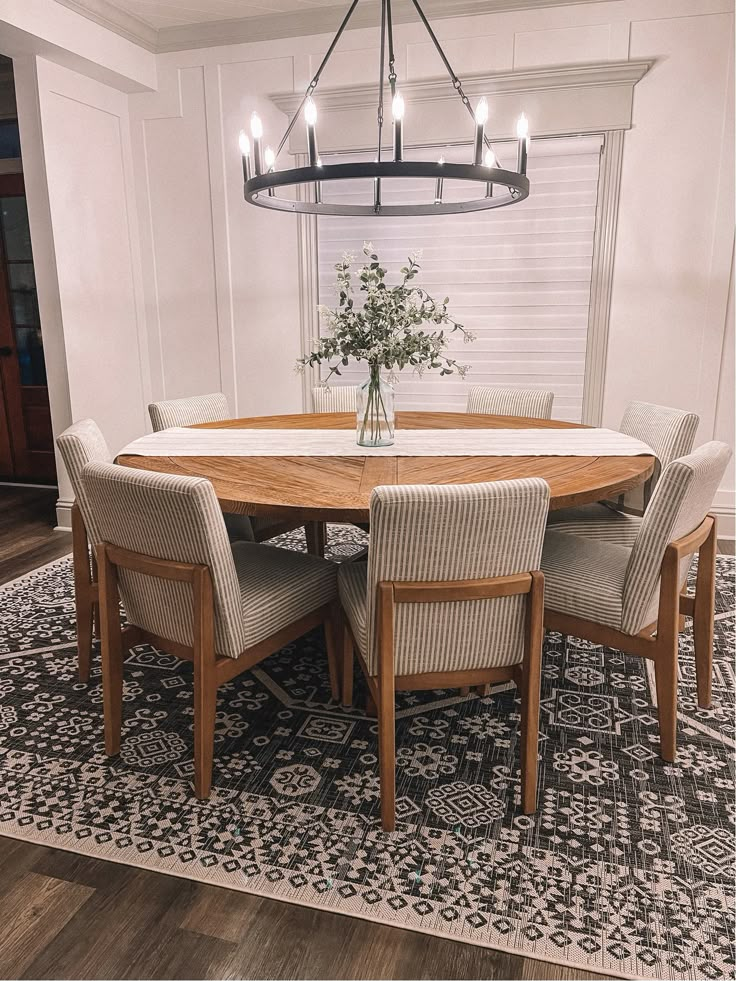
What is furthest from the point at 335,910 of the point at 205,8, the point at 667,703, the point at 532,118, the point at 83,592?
the point at 205,8

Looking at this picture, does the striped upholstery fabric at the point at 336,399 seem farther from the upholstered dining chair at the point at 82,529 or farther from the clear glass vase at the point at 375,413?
the upholstered dining chair at the point at 82,529

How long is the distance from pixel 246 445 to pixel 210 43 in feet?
10.0

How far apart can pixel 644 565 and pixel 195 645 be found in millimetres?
1185

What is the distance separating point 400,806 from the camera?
6.14ft

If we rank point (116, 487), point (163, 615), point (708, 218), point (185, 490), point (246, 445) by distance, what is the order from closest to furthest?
point (185, 490) → point (116, 487) → point (163, 615) → point (246, 445) → point (708, 218)

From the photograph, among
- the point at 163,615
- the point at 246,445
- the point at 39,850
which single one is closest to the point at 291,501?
the point at 163,615

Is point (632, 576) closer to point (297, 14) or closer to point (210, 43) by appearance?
point (297, 14)

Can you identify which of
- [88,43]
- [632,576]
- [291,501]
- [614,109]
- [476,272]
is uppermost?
[88,43]

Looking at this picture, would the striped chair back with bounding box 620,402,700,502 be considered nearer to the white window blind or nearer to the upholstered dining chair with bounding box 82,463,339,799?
the white window blind

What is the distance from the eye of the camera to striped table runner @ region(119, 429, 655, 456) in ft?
8.27

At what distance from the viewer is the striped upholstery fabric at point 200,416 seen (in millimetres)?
2906

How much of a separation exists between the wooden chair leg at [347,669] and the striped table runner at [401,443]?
0.65m

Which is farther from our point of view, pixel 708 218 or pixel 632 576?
pixel 708 218

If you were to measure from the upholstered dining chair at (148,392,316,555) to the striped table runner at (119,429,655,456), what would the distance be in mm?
301
